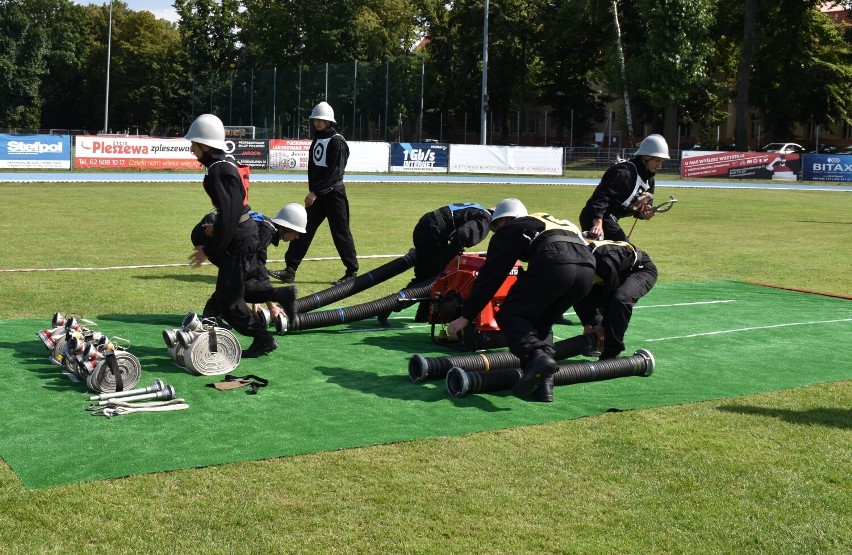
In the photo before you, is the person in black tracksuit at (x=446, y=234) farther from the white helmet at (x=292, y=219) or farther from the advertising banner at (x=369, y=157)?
the advertising banner at (x=369, y=157)

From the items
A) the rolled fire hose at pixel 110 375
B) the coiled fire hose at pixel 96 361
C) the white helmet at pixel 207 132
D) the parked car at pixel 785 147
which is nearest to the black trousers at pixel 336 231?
the white helmet at pixel 207 132

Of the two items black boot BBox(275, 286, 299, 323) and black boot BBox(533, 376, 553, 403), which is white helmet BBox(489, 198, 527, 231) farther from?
black boot BBox(275, 286, 299, 323)

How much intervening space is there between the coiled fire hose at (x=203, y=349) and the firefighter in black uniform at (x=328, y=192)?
4.78m

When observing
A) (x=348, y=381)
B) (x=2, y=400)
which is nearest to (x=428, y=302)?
(x=348, y=381)

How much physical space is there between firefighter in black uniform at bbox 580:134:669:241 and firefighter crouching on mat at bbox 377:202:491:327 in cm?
112

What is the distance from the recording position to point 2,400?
702cm

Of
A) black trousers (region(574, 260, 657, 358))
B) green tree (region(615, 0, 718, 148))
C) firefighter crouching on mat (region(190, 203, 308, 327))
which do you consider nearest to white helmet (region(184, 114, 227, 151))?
firefighter crouching on mat (region(190, 203, 308, 327))

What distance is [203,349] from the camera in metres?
7.92

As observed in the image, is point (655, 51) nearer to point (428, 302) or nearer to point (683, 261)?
point (683, 261)

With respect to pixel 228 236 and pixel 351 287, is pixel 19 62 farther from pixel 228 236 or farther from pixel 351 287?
pixel 228 236

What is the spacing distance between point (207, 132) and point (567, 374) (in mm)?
3430

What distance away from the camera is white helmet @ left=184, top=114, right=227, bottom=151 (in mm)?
8281

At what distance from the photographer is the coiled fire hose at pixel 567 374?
748cm

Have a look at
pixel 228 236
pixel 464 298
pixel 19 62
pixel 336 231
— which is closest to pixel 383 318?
pixel 464 298
